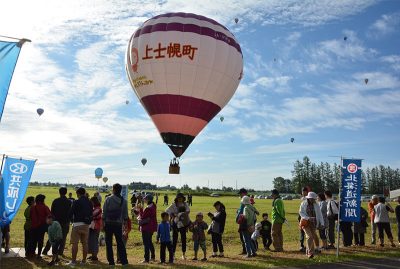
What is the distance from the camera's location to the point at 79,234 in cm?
1158

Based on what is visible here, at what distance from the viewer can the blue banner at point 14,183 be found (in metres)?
13.0

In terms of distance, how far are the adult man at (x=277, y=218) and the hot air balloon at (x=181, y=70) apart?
29.3 ft

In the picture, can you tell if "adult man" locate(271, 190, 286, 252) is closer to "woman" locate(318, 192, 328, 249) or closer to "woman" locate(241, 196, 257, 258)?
"woman" locate(241, 196, 257, 258)

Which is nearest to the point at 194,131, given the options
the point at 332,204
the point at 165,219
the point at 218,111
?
the point at 218,111

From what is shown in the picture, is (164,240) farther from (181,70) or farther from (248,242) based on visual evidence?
→ (181,70)

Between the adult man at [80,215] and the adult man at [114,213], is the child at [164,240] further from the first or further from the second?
the adult man at [80,215]

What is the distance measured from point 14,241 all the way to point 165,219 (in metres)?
8.72

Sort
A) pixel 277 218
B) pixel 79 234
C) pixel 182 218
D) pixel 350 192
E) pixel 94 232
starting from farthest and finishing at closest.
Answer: pixel 277 218
pixel 350 192
pixel 182 218
pixel 94 232
pixel 79 234

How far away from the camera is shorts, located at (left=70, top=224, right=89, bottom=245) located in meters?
11.5

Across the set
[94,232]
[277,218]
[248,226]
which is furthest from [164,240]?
[277,218]

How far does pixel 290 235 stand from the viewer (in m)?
21.1

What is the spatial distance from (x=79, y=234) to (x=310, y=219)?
664cm

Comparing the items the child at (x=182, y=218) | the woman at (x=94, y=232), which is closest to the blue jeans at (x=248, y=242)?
the child at (x=182, y=218)

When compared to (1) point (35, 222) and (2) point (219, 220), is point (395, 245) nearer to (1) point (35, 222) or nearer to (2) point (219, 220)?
(2) point (219, 220)
